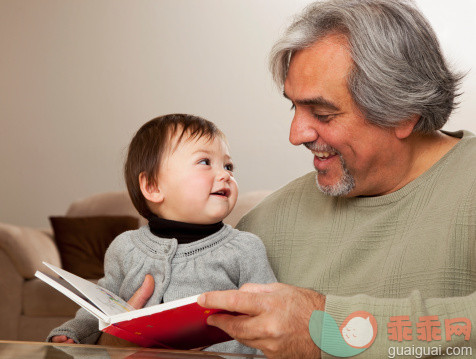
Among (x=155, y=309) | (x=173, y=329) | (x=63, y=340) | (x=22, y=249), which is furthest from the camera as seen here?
(x=22, y=249)

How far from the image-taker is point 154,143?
152 cm

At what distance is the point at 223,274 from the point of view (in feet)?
4.63

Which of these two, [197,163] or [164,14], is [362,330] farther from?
[164,14]

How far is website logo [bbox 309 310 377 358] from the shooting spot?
104 centimetres

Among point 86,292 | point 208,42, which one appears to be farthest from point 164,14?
point 86,292

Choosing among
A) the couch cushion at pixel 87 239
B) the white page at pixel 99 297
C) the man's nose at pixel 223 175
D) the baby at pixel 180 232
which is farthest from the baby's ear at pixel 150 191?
the couch cushion at pixel 87 239

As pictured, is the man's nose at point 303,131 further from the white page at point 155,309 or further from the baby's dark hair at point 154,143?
the white page at point 155,309

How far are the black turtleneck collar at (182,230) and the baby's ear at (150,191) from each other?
51mm

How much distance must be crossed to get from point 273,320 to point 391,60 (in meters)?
0.72

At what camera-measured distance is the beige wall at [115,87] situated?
15.6ft

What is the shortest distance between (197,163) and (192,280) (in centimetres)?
28

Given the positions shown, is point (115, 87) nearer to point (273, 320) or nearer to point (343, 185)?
point (343, 185)

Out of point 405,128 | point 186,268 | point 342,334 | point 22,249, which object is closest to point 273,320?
point 342,334

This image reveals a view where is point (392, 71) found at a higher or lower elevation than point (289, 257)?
higher
